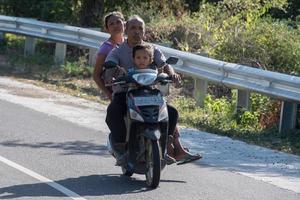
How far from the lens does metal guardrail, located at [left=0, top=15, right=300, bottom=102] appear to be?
38.0ft

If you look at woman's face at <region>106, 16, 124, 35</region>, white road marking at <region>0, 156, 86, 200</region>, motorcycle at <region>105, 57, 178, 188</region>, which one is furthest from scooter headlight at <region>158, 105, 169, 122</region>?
woman's face at <region>106, 16, 124, 35</region>

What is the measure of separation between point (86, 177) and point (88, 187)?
483 millimetres

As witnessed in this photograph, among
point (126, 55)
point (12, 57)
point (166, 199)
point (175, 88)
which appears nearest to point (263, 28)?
point (175, 88)

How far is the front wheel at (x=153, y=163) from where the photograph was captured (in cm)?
805

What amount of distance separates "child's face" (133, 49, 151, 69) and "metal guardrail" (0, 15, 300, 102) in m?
3.41

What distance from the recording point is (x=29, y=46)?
63.4 feet

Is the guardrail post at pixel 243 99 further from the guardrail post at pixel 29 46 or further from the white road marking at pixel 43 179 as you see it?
the guardrail post at pixel 29 46

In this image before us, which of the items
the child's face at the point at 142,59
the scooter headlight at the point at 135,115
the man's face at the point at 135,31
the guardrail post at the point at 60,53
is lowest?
the guardrail post at the point at 60,53

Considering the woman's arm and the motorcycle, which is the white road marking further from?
the woman's arm

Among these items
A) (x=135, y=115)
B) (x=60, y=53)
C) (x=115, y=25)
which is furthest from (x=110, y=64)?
(x=60, y=53)

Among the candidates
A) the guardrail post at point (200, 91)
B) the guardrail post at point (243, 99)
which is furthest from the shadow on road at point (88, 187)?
the guardrail post at point (200, 91)

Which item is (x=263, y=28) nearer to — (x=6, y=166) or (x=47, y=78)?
(x=47, y=78)

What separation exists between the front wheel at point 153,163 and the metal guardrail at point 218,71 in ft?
11.6

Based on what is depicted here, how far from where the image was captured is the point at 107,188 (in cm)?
820
